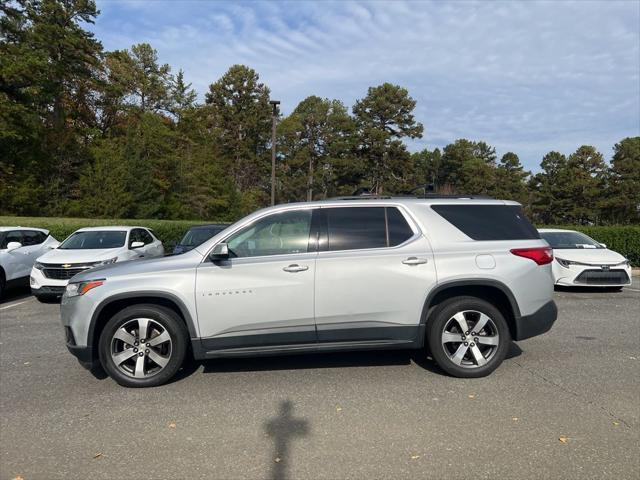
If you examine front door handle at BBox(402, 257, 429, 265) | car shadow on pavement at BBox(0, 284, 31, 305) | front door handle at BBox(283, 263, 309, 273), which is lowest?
car shadow on pavement at BBox(0, 284, 31, 305)

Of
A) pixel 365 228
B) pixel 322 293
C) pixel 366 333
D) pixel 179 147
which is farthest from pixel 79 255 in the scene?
pixel 179 147

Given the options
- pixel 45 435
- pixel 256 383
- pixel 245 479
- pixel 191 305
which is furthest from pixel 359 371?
pixel 45 435

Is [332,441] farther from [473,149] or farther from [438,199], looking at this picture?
[473,149]

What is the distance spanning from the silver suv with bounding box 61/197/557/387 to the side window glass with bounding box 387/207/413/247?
1cm

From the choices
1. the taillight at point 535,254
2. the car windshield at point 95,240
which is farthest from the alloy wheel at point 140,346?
the car windshield at point 95,240

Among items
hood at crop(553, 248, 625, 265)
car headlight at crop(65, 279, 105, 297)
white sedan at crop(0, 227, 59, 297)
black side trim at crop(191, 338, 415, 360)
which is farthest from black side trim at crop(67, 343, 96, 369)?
hood at crop(553, 248, 625, 265)

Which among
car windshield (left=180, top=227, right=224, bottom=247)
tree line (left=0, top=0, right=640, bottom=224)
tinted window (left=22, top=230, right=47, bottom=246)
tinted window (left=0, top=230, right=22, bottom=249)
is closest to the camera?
tinted window (left=0, top=230, right=22, bottom=249)

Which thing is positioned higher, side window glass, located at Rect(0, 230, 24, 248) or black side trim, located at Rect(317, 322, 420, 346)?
side window glass, located at Rect(0, 230, 24, 248)

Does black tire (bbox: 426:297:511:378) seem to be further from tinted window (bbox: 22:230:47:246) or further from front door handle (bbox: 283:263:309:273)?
tinted window (bbox: 22:230:47:246)

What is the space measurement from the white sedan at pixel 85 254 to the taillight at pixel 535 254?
6.28m

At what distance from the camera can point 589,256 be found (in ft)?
34.4

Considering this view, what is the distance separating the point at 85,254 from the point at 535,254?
332 inches

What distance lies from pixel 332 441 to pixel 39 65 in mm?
29680

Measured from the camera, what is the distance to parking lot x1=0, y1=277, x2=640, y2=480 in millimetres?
3176
